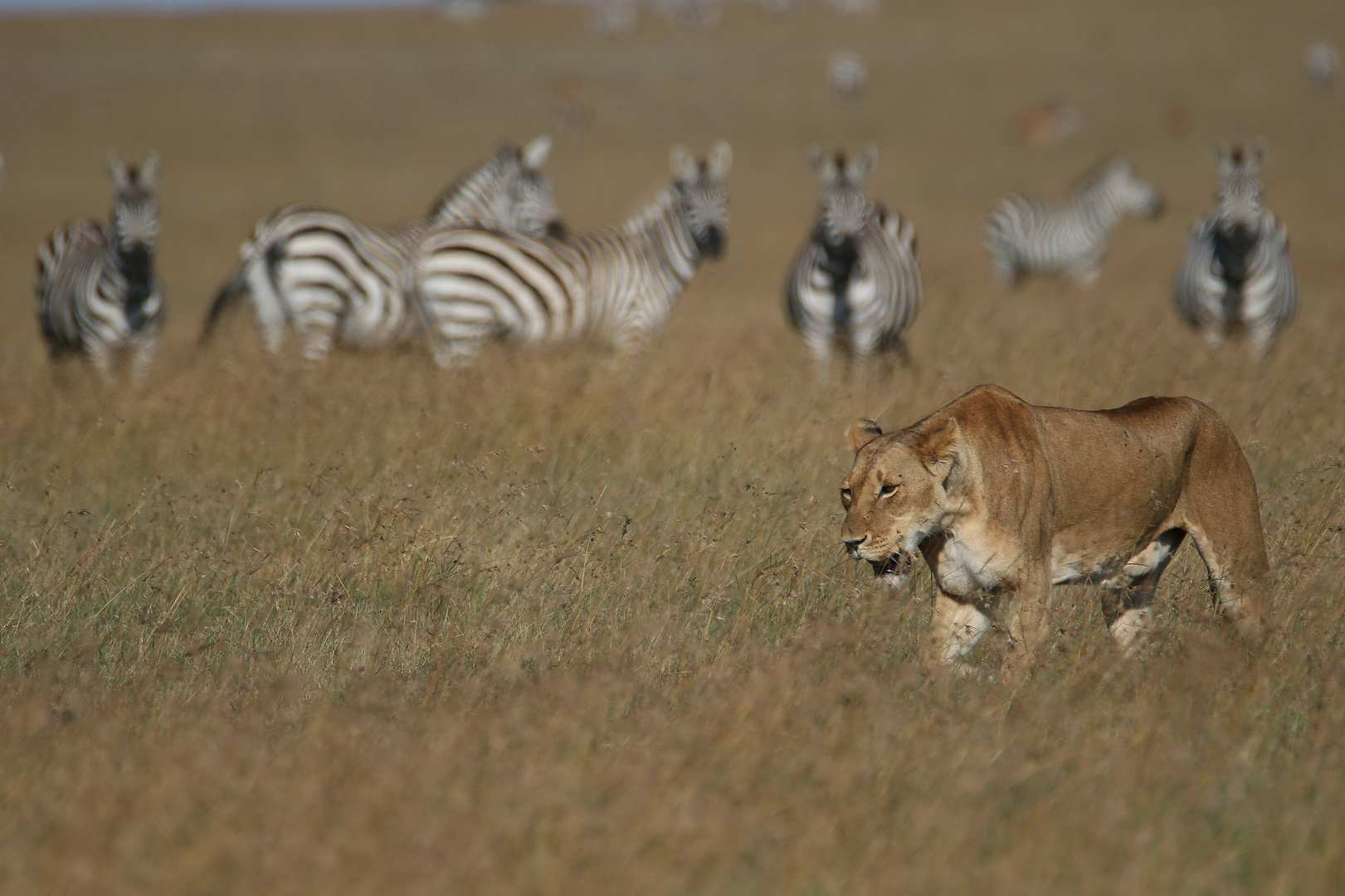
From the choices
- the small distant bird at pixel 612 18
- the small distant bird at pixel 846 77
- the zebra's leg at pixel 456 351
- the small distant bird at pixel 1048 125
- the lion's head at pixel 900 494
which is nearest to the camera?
the lion's head at pixel 900 494

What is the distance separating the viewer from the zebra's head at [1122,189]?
827 inches

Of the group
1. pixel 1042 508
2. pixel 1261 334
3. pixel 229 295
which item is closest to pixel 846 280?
pixel 1261 334

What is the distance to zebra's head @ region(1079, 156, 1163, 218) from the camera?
2102cm

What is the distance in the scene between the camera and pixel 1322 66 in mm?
48375

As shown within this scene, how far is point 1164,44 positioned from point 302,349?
55491mm

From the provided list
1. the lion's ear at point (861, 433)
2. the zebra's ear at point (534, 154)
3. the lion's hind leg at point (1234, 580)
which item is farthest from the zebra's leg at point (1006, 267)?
the lion's ear at point (861, 433)

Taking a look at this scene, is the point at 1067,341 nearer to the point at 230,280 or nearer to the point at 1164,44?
the point at 230,280

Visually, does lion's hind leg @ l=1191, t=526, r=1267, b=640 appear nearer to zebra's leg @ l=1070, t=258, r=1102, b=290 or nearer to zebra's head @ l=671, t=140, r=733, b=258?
zebra's head @ l=671, t=140, r=733, b=258

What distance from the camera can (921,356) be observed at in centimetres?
986

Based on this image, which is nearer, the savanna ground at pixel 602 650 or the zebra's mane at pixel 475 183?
the savanna ground at pixel 602 650

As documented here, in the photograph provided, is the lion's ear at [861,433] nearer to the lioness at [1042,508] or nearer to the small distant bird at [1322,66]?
the lioness at [1042,508]

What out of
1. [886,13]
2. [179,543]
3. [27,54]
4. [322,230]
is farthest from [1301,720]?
[886,13]

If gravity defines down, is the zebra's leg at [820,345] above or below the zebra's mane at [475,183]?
below

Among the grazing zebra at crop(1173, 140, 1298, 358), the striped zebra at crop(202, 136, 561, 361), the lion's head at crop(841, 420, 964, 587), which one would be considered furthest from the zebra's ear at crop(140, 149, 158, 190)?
the grazing zebra at crop(1173, 140, 1298, 358)
